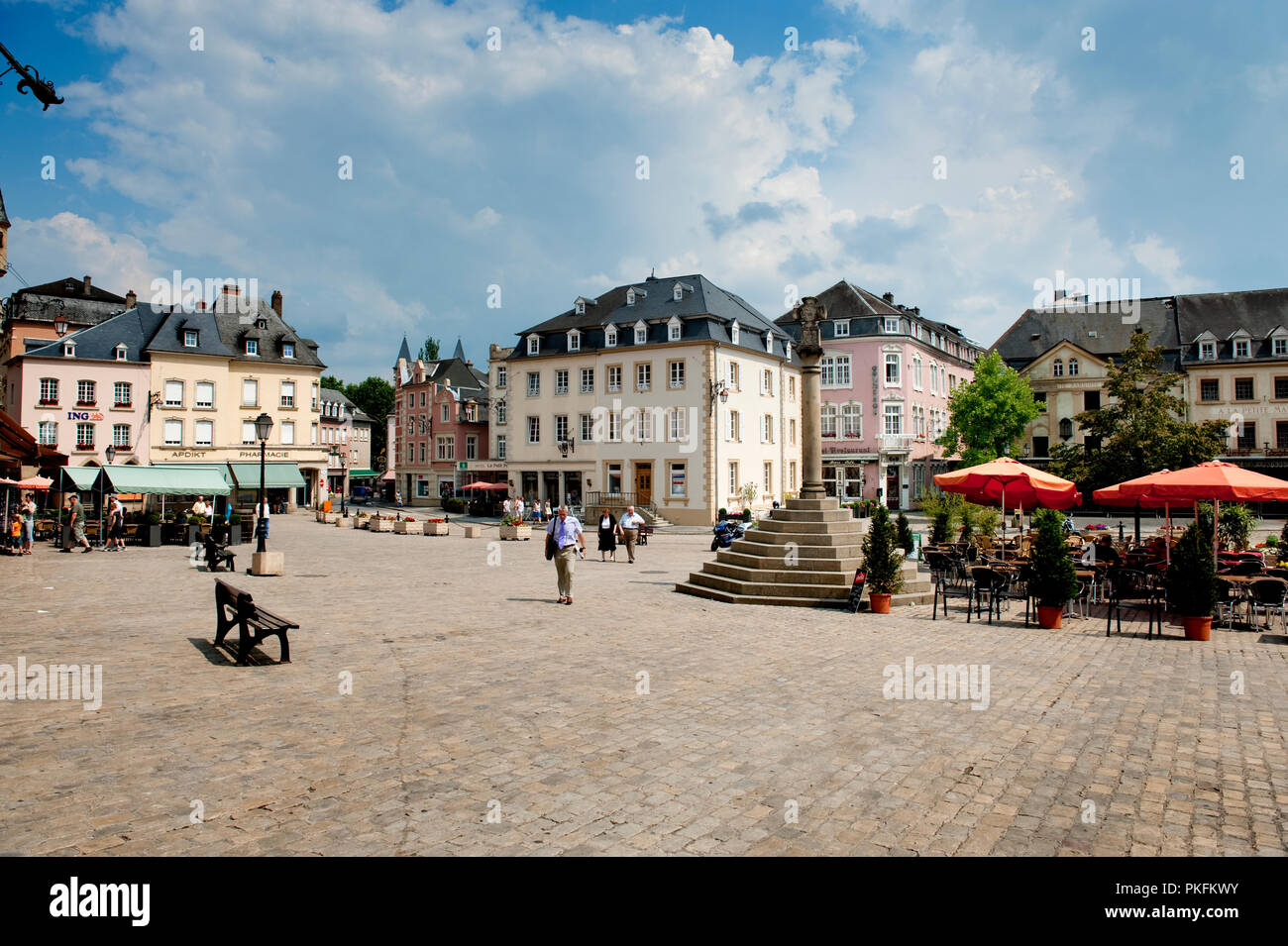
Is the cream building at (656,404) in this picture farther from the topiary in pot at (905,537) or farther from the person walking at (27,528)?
the person walking at (27,528)

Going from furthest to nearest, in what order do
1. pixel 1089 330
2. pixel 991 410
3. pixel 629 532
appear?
pixel 1089 330, pixel 991 410, pixel 629 532

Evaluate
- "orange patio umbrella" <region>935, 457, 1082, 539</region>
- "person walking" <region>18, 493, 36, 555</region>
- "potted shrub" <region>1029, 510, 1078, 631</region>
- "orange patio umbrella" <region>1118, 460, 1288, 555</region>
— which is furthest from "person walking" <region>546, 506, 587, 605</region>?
"person walking" <region>18, 493, 36, 555</region>

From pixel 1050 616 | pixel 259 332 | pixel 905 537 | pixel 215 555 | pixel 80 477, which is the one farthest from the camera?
pixel 259 332

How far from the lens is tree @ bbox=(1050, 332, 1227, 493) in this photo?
108ft

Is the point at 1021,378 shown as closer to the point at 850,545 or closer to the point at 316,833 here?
the point at 850,545

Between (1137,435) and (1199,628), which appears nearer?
(1199,628)

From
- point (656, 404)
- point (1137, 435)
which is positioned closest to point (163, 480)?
point (656, 404)

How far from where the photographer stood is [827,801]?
17.5 feet

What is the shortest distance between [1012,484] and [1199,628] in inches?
280

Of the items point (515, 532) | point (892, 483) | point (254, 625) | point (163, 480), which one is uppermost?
point (163, 480)

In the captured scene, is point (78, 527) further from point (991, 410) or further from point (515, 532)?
point (991, 410)

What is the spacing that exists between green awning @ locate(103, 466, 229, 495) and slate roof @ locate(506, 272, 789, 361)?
20.8m

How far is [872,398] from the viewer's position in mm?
53969
